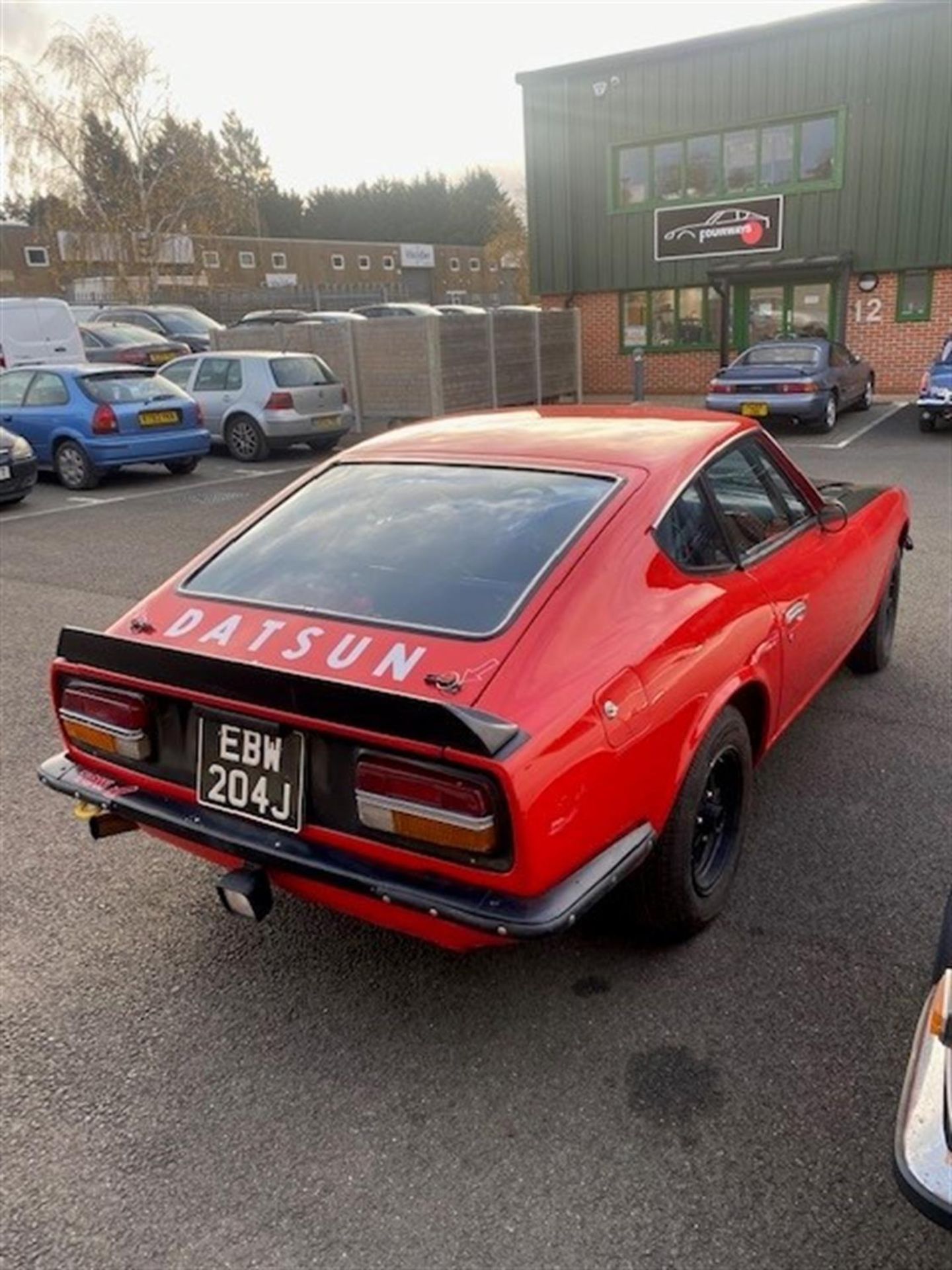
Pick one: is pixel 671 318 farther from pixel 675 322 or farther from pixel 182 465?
pixel 182 465

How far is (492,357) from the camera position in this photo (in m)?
16.0

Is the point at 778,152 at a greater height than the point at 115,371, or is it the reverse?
the point at 778,152

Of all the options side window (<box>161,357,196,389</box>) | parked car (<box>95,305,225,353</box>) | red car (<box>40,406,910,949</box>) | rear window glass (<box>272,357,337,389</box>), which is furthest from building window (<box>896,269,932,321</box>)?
red car (<box>40,406,910,949</box>)

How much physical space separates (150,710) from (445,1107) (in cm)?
127

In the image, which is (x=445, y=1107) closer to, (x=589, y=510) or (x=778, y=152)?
(x=589, y=510)

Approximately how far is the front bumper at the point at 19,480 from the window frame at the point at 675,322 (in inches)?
512

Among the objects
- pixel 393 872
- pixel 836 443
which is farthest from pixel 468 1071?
pixel 836 443

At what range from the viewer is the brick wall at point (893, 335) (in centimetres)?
1750

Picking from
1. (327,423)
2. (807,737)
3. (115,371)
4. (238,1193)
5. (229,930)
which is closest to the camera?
(238,1193)

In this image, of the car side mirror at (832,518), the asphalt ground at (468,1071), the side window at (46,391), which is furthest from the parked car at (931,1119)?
the side window at (46,391)

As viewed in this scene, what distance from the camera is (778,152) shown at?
18.0m

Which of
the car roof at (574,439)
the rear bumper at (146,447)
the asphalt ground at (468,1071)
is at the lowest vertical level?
the asphalt ground at (468,1071)

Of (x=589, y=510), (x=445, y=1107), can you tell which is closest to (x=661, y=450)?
(x=589, y=510)

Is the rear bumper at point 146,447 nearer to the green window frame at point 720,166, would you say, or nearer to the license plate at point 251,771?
the license plate at point 251,771
